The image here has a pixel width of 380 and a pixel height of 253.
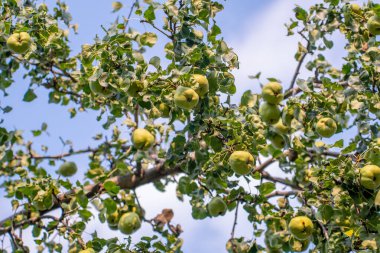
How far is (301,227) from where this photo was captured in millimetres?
3393

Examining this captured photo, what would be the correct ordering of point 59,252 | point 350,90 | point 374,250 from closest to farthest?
1. point 374,250
2. point 350,90
3. point 59,252

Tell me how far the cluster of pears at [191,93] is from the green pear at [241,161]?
429 mm

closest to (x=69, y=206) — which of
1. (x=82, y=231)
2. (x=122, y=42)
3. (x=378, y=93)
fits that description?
(x=82, y=231)

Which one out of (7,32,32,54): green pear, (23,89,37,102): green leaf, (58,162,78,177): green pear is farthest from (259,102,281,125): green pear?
(23,89,37,102): green leaf

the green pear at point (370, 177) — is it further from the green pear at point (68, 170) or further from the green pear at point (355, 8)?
the green pear at point (68, 170)

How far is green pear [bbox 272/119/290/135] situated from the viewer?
3.43 meters

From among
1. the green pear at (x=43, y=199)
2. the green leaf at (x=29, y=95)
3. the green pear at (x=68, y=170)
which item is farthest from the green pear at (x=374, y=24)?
the green leaf at (x=29, y=95)

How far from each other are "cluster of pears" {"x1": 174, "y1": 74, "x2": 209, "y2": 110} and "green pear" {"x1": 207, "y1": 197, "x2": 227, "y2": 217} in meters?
1.02

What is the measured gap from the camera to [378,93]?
3607 mm

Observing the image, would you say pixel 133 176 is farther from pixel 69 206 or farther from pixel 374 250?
Result: pixel 374 250

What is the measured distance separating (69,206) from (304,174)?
2.06 m

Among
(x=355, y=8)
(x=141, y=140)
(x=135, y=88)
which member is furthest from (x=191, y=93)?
(x=355, y=8)

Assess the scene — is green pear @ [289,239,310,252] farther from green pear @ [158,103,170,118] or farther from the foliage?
green pear @ [158,103,170,118]

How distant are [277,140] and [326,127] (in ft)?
1.19
